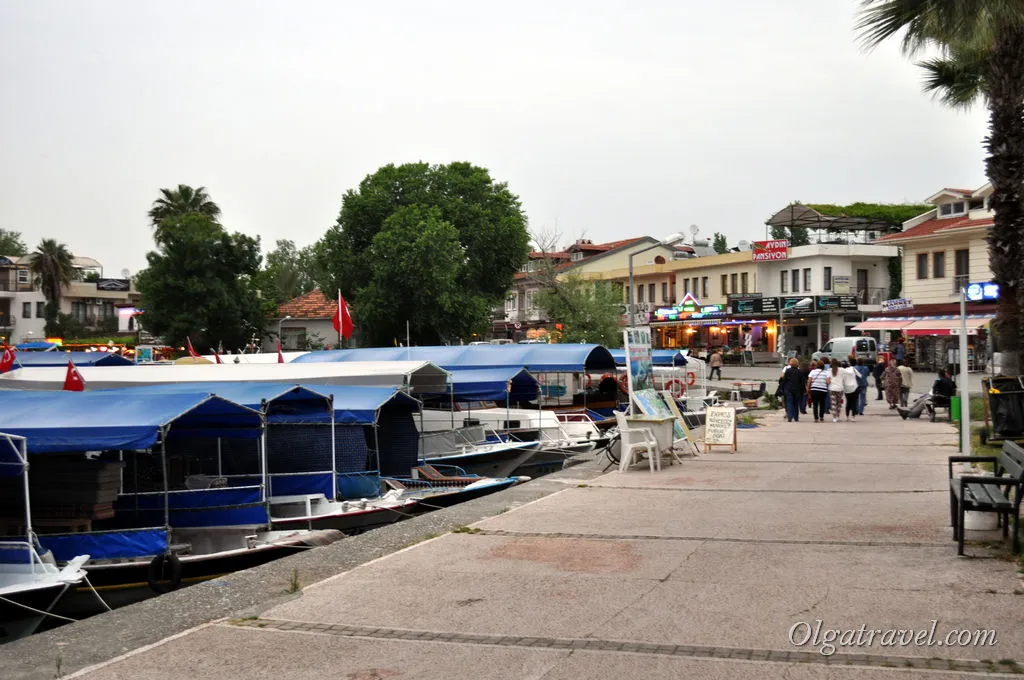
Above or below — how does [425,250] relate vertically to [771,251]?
below

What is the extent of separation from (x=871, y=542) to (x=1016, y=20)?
10.8 m

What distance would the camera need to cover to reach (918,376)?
5069 centimetres

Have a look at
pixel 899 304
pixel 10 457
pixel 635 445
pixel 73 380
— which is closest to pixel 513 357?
pixel 73 380

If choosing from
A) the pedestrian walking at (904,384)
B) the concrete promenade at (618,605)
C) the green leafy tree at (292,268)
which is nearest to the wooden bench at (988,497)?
the concrete promenade at (618,605)

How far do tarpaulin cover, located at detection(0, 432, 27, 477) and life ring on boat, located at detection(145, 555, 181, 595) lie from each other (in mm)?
2171

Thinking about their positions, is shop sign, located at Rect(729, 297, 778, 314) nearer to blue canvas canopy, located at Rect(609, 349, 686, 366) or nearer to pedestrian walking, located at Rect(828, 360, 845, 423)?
blue canvas canopy, located at Rect(609, 349, 686, 366)

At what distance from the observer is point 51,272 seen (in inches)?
3762

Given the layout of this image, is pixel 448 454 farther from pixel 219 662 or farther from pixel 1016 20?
pixel 219 662

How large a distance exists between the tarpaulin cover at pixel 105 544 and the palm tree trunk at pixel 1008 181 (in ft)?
47.2

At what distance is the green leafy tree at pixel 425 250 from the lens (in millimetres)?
57312

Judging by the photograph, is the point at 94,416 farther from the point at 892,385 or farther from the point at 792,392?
the point at 892,385

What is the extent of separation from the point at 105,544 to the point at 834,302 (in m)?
58.4

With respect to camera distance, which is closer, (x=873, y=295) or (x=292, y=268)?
(x=873, y=295)

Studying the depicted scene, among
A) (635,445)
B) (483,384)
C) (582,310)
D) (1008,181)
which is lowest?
(635,445)
